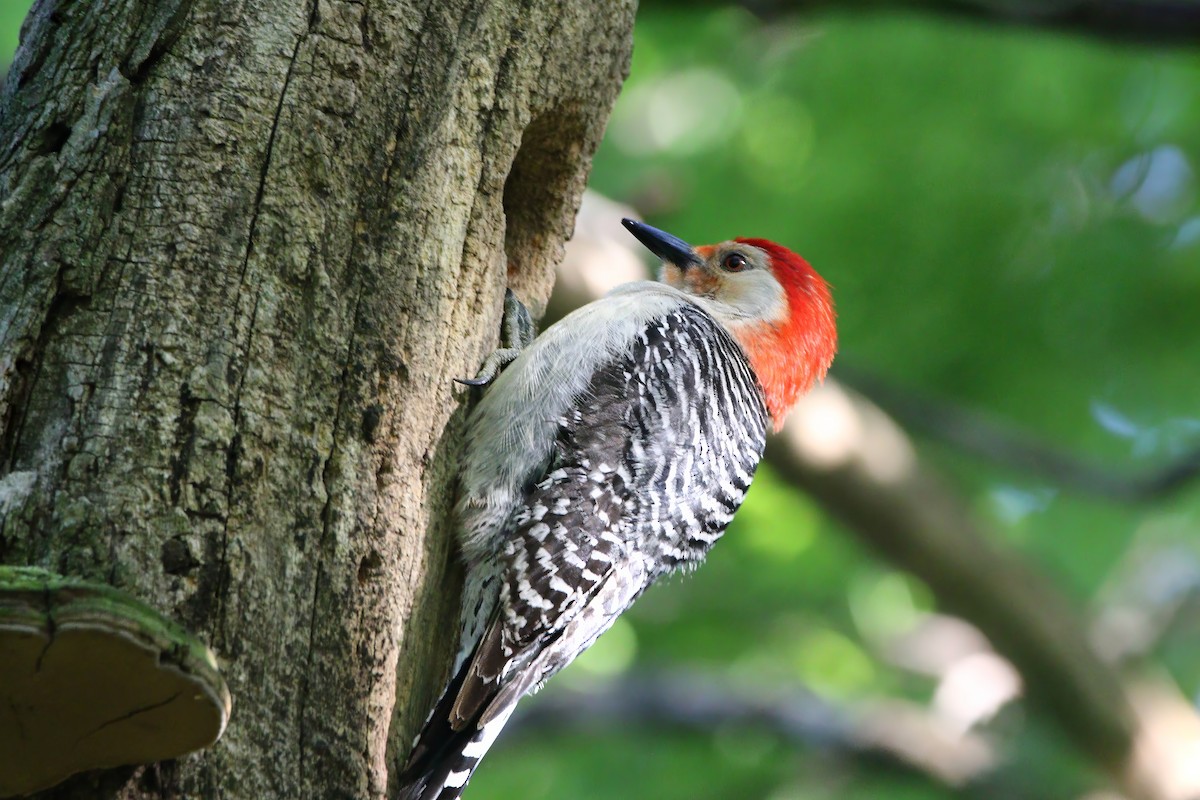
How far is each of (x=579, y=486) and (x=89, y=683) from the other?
201 cm

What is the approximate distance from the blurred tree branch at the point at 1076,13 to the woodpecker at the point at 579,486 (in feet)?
8.91

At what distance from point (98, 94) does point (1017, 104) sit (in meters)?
6.37

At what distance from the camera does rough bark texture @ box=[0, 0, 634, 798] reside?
2.68 metres

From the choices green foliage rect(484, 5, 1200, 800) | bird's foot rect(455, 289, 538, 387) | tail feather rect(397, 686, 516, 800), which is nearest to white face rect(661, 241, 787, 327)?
bird's foot rect(455, 289, 538, 387)

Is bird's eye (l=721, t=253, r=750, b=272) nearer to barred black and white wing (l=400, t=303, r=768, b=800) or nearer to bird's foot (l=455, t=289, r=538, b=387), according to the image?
barred black and white wing (l=400, t=303, r=768, b=800)

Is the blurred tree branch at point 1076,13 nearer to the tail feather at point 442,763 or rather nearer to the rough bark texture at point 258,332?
the rough bark texture at point 258,332

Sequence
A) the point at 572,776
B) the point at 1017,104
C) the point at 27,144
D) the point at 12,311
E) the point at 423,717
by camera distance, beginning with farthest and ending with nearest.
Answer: the point at 572,776 → the point at 1017,104 → the point at 423,717 → the point at 27,144 → the point at 12,311

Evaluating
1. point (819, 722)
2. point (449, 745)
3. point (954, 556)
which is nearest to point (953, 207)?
point (954, 556)

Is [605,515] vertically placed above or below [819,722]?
above

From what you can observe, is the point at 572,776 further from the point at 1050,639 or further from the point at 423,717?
the point at 423,717

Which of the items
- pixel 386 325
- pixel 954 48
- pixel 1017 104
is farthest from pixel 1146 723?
pixel 386 325

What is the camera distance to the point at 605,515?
4008mm

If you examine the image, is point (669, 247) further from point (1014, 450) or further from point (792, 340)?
point (1014, 450)

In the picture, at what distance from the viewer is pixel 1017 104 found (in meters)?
7.88
